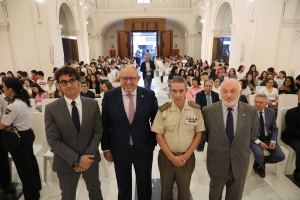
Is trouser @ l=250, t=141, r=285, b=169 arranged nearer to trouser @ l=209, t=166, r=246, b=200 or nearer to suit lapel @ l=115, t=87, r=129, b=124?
trouser @ l=209, t=166, r=246, b=200

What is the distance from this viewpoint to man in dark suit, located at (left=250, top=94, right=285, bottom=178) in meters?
2.58

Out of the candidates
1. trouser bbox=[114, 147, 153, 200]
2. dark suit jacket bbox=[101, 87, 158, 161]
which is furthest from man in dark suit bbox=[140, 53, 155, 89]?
trouser bbox=[114, 147, 153, 200]

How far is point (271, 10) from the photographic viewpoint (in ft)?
22.4

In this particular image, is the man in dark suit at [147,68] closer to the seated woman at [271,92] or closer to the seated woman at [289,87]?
the seated woman at [271,92]

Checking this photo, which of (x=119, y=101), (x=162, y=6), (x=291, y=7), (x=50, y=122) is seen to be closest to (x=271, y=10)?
(x=291, y=7)

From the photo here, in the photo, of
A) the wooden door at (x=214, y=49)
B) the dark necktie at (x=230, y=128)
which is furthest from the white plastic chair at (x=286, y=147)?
the wooden door at (x=214, y=49)

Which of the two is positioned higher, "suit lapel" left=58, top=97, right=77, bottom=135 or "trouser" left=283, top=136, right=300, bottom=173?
"suit lapel" left=58, top=97, right=77, bottom=135

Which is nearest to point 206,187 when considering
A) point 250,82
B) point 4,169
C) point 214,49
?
point 4,169

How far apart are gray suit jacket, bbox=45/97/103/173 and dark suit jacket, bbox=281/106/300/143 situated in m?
2.66

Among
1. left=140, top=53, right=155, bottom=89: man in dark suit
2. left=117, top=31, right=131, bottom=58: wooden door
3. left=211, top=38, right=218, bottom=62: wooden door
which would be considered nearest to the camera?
left=140, top=53, right=155, bottom=89: man in dark suit

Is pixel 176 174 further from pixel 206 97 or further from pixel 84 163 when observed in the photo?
pixel 206 97

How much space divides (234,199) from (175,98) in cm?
123

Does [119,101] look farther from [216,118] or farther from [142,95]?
[216,118]

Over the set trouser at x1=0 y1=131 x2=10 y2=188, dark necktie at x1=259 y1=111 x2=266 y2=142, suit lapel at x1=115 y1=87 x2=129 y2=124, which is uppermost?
suit lapel at x1=115 y1=87 x2=129 y2=124
